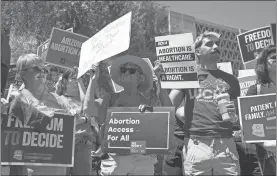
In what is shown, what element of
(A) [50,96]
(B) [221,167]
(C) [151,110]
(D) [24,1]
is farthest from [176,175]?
(D) [24,1]

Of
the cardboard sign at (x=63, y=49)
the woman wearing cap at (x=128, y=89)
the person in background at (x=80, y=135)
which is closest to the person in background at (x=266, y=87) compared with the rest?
the woman wearing cap at (x=128, y=89)

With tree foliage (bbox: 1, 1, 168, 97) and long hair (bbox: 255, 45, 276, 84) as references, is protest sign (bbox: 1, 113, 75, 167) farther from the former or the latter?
tree foliage (bbox: 1, 1, 168, 97)

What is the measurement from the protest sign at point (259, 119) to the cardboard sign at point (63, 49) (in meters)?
2.52

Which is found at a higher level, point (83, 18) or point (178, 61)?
point (83, 18)

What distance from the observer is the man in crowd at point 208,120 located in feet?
13.0

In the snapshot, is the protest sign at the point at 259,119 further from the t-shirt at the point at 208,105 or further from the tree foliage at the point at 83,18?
the tree foliage at the point at 83,18

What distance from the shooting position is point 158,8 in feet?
62.4

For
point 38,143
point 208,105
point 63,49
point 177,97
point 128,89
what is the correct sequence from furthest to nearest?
point 63,49, point 177,97, point 208,105, point 128,89, point 38,143

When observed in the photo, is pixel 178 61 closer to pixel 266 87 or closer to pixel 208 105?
pixel 208 105

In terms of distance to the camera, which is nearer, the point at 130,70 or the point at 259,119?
the point at 130,70

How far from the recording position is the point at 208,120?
410 cm

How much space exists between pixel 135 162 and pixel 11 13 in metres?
11.3

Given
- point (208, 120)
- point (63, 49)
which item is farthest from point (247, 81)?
point (208, 120)

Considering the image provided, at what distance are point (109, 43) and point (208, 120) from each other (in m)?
1.12
